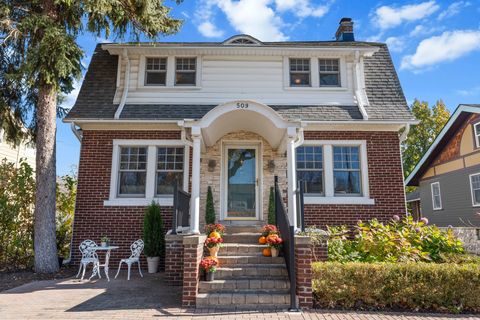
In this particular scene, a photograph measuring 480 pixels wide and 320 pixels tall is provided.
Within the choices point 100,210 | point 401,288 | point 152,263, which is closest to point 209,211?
point 152,263

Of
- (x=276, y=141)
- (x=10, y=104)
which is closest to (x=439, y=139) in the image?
(x=276, y=141)

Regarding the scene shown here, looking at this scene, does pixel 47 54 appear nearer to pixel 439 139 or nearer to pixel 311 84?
pixel 311 84

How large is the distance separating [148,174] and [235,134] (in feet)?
8.29

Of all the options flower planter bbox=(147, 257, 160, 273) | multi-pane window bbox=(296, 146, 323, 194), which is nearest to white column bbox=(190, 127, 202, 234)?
flower planter bbox=(147, 257, 160, 273)

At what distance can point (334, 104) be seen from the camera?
9.27 m

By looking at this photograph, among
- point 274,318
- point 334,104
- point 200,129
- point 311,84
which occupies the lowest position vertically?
point 274,318

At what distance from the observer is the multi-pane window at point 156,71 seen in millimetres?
9562

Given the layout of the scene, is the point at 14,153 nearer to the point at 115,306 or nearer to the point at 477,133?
the point at 115,306

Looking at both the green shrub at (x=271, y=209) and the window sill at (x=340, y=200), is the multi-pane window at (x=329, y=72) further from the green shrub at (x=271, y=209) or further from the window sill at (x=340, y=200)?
the green shrub at (x=271, y=209)

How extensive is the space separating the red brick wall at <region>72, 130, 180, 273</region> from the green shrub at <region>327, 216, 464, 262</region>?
166 inches

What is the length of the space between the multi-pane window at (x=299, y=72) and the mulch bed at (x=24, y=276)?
7465mm

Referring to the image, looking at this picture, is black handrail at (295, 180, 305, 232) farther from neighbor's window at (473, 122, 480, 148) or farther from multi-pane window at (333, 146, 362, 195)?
neighbor's window at (473, 122, 480, 148)

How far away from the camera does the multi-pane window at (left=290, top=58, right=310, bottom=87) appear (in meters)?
9.57

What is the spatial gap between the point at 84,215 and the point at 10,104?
391 centimetres
